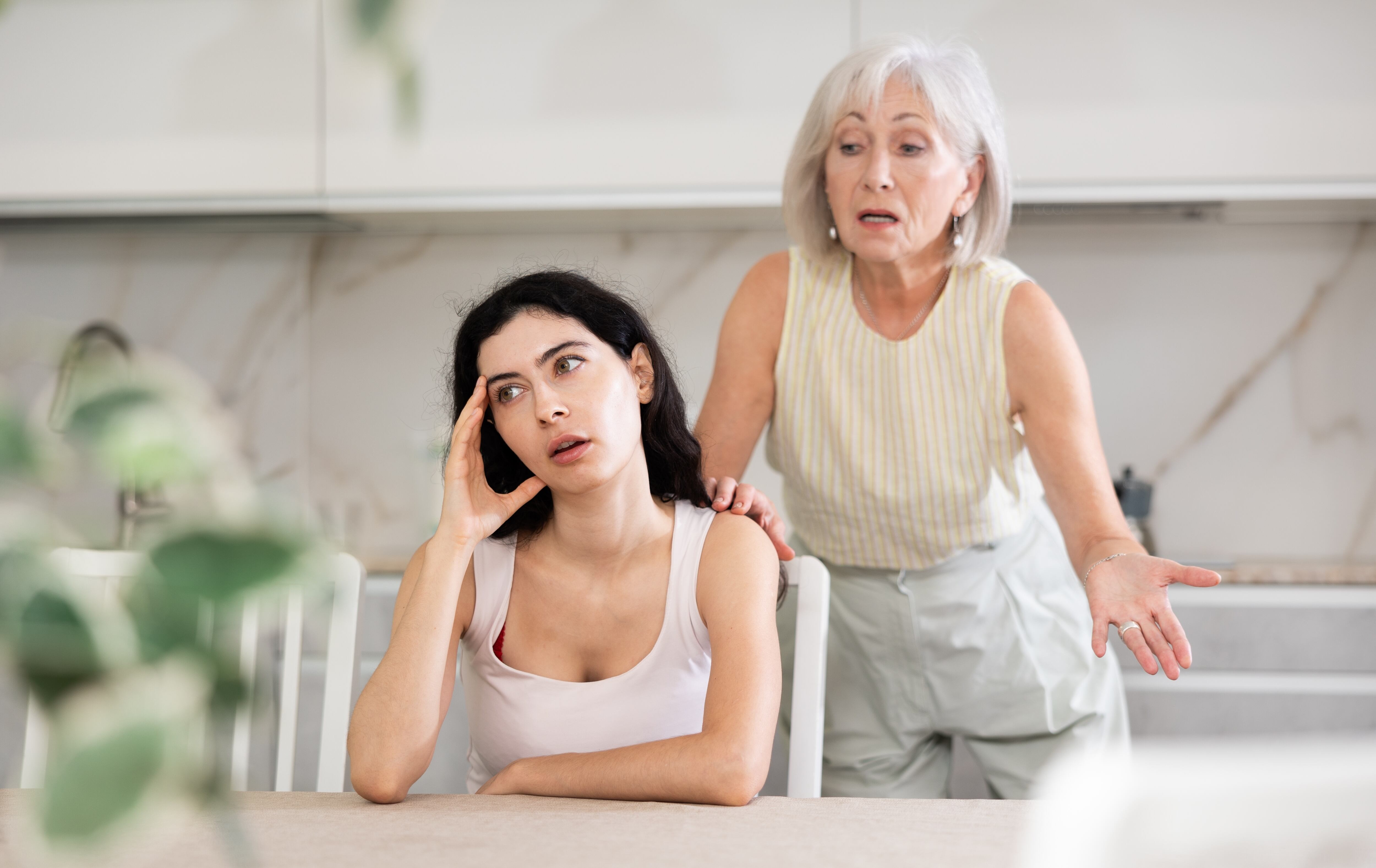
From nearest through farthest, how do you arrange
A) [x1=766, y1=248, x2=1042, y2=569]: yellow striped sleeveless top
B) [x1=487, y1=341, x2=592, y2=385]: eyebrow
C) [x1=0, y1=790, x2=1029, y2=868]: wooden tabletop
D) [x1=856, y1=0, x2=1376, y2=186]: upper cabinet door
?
[x1=0, y1=790, x2=1029, y2=868]: wooden tabletop, [x1=487, y1=341, x2=592, y2=385]: eyebrow, [x1=766, y1=248, x2=1042, y2=569]: yellow striped sleeveless top, [x1=856, y1=0, x2=1376, y2=186]: upper cabinet door

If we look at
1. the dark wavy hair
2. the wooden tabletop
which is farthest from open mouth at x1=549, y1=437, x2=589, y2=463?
the wooden tabletop

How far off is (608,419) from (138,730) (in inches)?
40.3

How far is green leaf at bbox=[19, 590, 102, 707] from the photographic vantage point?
0.17 metres

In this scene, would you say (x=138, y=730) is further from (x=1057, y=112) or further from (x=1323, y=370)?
(x=1323, y=370)

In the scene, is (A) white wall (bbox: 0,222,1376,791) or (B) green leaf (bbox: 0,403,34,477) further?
(A) white wall (bbox: 0,222,1376,791)

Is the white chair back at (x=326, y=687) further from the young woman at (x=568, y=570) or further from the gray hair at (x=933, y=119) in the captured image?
the gray hair at (x=933, y=119)

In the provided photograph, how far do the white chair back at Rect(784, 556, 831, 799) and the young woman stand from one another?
0.12 feet

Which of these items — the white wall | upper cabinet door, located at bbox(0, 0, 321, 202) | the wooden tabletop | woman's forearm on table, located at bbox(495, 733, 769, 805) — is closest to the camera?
the wooden tabletop

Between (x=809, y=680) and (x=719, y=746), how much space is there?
0.59 feet

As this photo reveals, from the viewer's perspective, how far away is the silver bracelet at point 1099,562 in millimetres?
1141

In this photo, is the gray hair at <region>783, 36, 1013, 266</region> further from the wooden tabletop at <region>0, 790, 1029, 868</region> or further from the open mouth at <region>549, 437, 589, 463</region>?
the wooden tabletop at <region>0, 790, 1029, 868</region>

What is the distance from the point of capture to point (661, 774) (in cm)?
94

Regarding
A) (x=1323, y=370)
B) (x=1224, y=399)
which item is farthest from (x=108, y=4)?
(x=1323, y=370)

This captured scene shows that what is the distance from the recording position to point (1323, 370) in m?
2.31
